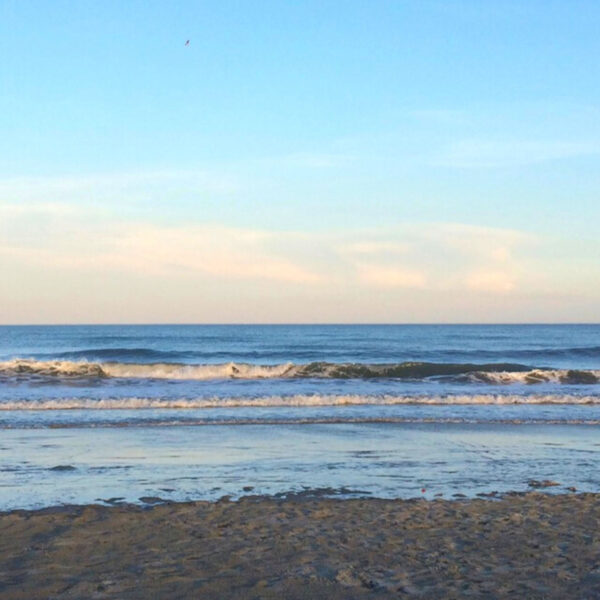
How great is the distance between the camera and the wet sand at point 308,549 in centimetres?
630

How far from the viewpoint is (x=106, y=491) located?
35.0 ft

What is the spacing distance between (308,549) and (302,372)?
30239mm

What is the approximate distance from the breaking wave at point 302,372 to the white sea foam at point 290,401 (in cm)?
846

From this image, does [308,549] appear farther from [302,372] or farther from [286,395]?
[302,372]

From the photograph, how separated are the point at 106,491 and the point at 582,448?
30.1 feet

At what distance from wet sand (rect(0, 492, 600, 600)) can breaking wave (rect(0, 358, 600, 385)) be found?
24.7 metres

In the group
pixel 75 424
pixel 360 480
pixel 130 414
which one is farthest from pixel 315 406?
pixel 360 480

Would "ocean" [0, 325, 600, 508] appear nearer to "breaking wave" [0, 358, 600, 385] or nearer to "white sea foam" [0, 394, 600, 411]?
"white sea foam" [0, 394, 600, 411]

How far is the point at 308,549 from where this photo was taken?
7.53 metres

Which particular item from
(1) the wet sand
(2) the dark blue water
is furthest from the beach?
(2) the dark blue water

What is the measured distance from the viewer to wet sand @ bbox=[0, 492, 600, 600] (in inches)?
248

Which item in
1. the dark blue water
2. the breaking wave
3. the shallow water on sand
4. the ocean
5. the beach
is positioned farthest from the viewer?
the breaking wave

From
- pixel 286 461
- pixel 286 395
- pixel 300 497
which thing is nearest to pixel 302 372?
pixel 286 395

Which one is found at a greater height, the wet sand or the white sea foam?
the wet sand
